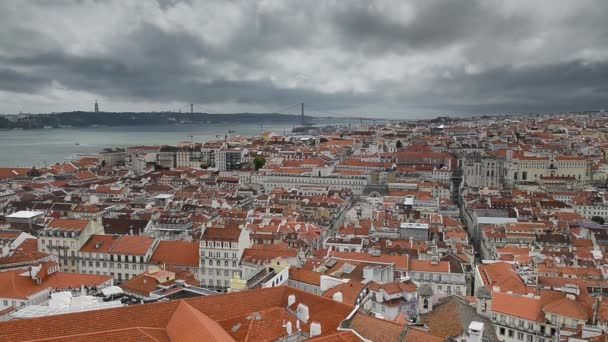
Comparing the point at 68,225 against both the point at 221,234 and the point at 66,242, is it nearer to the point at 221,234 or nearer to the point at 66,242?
the point at 66,242

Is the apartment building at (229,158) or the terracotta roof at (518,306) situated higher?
the apartment building at (229,158)

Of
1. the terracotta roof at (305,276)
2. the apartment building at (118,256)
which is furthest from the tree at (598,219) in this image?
the apartment building at (118,256)

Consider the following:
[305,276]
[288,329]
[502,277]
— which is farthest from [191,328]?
[502,277]

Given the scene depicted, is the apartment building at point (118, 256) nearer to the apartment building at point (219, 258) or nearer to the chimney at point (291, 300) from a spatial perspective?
the apartment building at point (219, 258)

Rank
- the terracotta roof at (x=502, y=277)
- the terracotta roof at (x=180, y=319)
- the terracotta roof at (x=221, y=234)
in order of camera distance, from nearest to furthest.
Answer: the terracotta roof at (x=180, y=319), the terracotta roof at (x=502, y=277), the terracotta roof at (x=221, y=234)

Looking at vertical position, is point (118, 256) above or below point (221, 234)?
below

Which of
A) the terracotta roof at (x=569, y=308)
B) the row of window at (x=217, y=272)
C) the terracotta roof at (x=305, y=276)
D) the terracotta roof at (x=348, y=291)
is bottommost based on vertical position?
the row of window at (x=217, y=272)

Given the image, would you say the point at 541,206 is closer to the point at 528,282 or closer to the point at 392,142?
the point at 528,282

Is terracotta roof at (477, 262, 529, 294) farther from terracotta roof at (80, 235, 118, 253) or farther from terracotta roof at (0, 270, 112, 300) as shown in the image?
terracotta roof at (80, 235, 118, 253)

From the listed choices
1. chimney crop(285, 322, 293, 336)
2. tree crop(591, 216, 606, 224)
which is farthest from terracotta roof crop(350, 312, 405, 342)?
tree crop(591, 216, 606, 224)

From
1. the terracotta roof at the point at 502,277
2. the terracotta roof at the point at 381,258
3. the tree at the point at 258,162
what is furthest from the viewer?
the tree at the point at 258,162

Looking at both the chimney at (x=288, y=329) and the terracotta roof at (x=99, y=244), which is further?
the terracotta roof at (x=99, y=244)

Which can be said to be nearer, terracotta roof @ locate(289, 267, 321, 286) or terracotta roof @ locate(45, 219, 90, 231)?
terracotta roof @ locate(289, 267, 321, 286)
